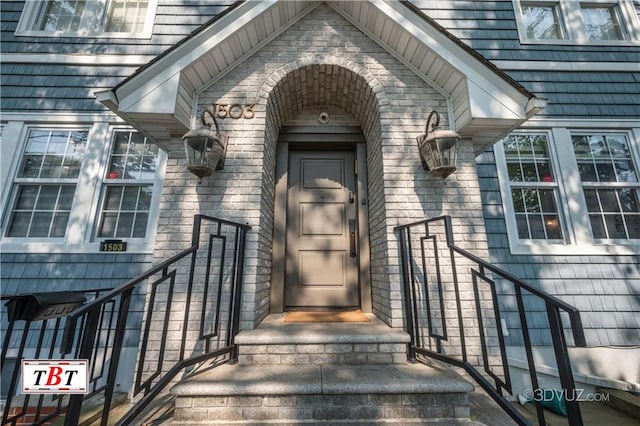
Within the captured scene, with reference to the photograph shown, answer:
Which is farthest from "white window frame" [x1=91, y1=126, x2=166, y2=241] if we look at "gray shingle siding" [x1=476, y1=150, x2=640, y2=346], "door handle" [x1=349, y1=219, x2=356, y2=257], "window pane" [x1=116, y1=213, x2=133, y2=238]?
"gray shingle siding" [x1=476, y1=150, x2=640, y2=346]

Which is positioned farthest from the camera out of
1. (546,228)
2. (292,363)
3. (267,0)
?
(546,228)

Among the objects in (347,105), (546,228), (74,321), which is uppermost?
(347,105)

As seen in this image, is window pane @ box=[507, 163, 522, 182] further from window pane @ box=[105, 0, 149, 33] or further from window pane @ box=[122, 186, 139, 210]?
window pane @ box=[105, 0, 149, 33]

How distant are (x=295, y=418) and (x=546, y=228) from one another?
394 cm

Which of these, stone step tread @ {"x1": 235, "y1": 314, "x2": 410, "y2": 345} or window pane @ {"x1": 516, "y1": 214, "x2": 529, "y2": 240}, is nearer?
stone step tread @ {"x1": 235, "y1": 314, "x2": 410, "y2": 345}

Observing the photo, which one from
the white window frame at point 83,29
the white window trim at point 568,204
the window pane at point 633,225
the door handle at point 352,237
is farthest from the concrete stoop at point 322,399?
the white window frame at point 83,29

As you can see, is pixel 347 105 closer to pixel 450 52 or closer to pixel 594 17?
pixel 450 52

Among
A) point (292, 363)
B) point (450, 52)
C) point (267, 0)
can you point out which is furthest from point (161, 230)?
point (450, 52)

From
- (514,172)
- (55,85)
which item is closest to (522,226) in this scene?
(514,172)

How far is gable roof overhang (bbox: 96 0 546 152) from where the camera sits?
2.46m

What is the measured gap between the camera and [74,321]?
47.0 inches

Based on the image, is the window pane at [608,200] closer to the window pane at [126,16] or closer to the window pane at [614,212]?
the window pane at [614,212]

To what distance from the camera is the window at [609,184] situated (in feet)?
11.9

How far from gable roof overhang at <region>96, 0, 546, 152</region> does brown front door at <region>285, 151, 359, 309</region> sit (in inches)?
50.2
